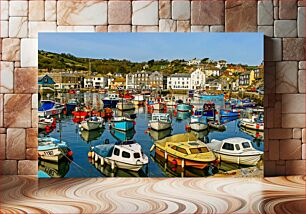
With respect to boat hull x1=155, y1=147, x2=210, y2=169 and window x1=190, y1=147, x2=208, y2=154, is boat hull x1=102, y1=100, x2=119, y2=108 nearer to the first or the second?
boat hull x1=155, y1=147, x2=210, y2=169

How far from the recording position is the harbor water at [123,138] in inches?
140

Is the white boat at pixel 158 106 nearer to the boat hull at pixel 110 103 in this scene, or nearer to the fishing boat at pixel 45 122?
the boat hull at pixel 110 103

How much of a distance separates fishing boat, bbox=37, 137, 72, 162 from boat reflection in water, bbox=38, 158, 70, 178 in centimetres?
3

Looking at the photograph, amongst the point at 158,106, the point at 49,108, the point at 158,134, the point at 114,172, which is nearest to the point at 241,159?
the point at 158,134

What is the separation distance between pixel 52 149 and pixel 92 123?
39 cm

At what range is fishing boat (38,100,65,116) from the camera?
3572mm

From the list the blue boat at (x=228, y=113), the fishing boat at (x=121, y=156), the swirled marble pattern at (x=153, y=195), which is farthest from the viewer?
the blue boat at (x=228, y=113)

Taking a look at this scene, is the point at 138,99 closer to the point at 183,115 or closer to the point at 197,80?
the point at 183,115

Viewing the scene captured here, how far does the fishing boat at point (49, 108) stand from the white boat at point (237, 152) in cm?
130

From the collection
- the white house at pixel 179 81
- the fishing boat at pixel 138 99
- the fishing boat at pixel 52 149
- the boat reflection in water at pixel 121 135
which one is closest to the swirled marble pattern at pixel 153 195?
the fishing boat at pixel 52 149

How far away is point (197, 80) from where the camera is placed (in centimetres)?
371

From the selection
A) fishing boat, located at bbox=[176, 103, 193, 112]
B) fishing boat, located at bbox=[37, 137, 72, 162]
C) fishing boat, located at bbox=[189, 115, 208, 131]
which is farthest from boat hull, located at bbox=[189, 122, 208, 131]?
fishing boat, located at bbox=[37, 137, 72, 162]

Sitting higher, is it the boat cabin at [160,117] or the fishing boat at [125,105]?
the fishing boat at [125,105]

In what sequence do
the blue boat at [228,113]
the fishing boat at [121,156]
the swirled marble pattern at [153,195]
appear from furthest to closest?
the blue boat at [228,113] < the fishing boat at [121,156] < the swirled marble pattern at [153,195]
